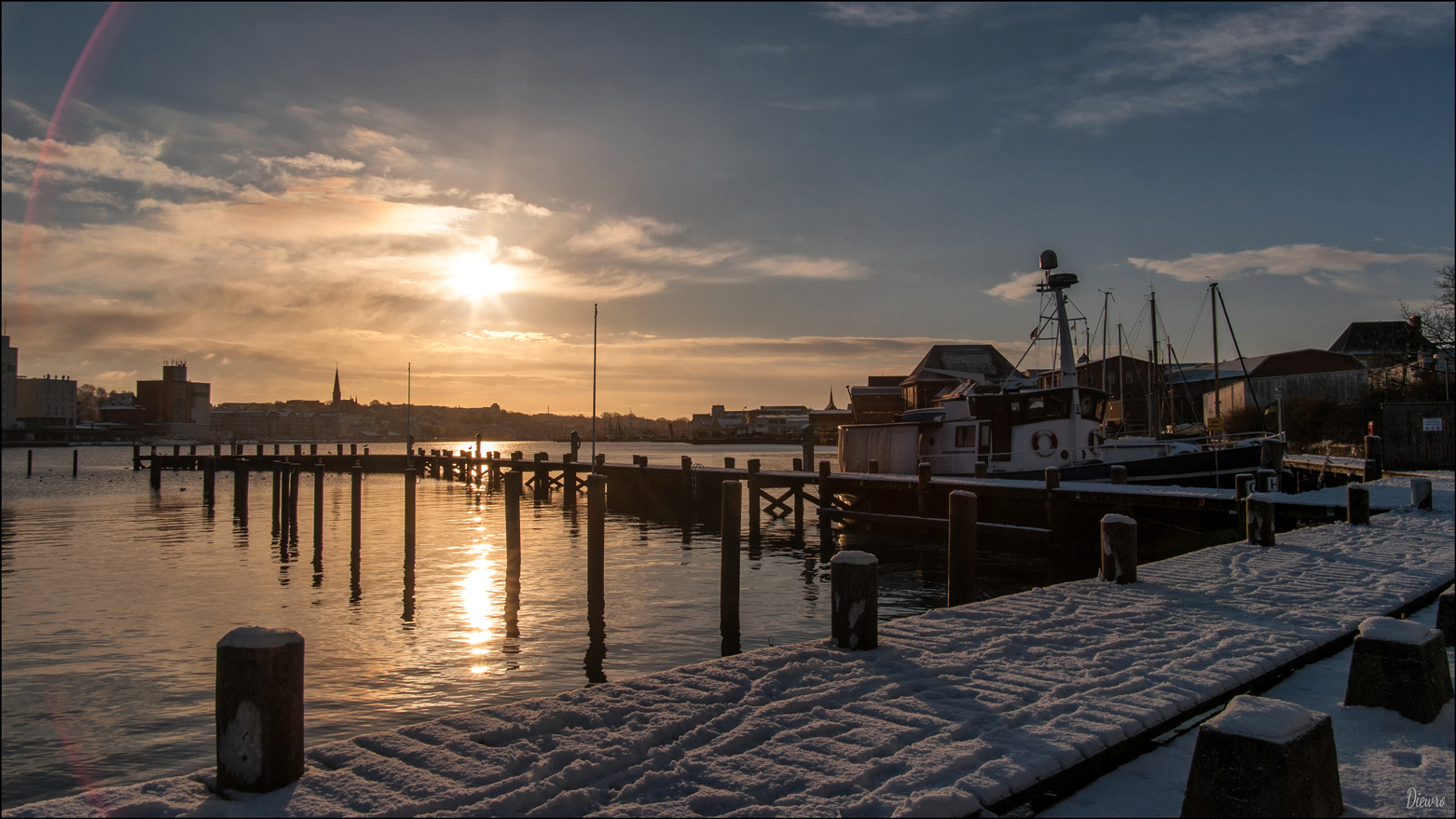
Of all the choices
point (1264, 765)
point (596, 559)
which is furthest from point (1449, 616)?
point (596, 559)

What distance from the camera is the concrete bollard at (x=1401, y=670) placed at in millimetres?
4809

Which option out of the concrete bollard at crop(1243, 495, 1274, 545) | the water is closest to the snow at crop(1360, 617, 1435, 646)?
the water

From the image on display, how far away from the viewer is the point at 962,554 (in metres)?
10.7

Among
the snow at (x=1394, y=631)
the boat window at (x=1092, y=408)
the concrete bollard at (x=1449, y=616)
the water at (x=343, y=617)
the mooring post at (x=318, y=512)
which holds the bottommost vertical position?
the water at (x=343, y=617)

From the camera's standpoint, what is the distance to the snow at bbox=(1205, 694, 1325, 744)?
3.34 m

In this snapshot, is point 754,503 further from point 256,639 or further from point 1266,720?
point 1266,720

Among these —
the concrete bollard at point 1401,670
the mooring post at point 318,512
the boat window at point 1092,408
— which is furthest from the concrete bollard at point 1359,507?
the mooring post at point 318,512

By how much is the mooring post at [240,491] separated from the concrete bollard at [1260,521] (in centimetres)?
3218

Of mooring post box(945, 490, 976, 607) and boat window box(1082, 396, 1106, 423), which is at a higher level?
boat window box(1082, 396, 1106, 423)

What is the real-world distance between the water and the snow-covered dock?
4917 millimetres

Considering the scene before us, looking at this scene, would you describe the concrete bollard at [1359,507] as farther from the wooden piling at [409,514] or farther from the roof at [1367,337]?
the roof at [1367,337]

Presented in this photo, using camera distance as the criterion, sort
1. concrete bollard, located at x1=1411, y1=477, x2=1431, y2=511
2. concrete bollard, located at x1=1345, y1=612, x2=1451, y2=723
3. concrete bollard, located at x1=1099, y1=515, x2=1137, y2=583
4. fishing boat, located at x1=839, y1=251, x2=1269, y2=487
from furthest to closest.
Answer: fishing boat, located at x1=839, y1=251, x2=1269, y2=487 < concrete bollard, located at x1=1411, y1=477, x2=1431, y2=511 < concrete bollard, located at x1=1099, y1=515, x2=1137, y2=583 < concrete bollard, located at x1=1345, y1=612, x2=1451, y2=723

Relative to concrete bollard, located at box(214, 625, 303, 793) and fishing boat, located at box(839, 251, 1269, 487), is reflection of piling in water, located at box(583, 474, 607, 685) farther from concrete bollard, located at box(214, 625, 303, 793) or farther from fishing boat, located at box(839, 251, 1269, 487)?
fishing boat, located at box(839, 251, 1269, 487)

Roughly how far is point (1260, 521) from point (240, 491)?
33.7 meters
